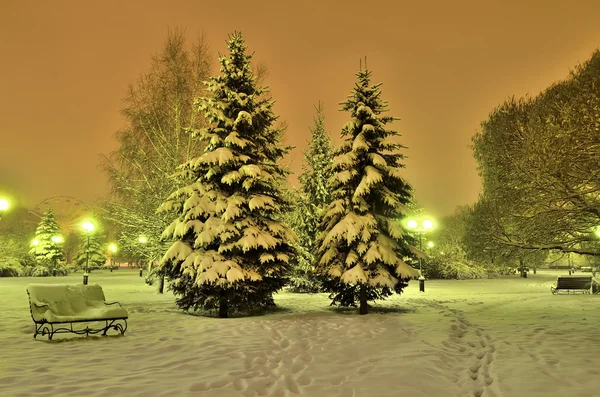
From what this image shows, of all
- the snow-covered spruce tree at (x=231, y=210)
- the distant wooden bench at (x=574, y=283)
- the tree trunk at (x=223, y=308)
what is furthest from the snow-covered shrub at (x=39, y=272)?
the distant wooden bench at (x=574, y=283)

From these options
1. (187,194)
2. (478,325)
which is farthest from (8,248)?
(478,325)

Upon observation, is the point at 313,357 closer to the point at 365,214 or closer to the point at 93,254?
the point at 365,214

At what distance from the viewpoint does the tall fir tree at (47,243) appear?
52656mm

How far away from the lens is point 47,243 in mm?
54031

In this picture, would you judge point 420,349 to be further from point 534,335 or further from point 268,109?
point 268,109

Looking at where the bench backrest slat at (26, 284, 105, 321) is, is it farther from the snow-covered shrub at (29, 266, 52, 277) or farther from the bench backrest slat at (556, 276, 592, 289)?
the snow-covered shrub at (29, 266, 52, 277)

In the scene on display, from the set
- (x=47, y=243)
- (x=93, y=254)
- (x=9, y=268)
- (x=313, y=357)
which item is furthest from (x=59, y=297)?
(x=93, y=254)

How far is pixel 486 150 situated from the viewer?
23.6 m

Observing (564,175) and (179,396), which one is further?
(564,175)

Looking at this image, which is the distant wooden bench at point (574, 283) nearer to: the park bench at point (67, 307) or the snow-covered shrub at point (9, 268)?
the park bench at point (67, 307)

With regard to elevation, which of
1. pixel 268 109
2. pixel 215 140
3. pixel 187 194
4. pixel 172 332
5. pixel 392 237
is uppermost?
pixel 268 109

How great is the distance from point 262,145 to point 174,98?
8987 millimetres

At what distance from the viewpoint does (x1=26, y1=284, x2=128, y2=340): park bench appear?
9.45m

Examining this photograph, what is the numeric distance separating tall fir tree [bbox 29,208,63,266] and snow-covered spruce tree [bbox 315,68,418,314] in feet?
153
